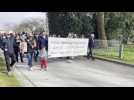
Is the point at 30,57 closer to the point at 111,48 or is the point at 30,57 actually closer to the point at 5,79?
the point at 5,79

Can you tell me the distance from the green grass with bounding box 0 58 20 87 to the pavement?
0.13m

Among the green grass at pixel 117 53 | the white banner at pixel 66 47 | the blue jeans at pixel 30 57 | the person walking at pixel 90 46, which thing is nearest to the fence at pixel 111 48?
the green grass at pixel 117 53

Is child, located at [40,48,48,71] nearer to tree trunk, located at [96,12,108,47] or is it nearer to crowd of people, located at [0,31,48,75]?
crowd of people, located at [0,31,48,75]

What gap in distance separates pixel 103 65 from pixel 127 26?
3.38 ft

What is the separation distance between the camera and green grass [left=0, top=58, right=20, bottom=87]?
15.5 meters

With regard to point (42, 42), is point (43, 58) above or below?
below

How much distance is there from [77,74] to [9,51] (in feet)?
5.26

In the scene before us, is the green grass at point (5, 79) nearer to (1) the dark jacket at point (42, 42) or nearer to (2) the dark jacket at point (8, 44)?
(2) the dark jacket at point (8, 44)

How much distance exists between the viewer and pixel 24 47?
1647 centimetres

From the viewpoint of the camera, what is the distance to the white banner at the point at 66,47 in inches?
652

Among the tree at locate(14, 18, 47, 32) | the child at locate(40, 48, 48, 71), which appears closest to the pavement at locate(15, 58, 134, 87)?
the child at locate(40, 48, 48, 71)

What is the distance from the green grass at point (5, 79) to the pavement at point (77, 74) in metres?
0.13

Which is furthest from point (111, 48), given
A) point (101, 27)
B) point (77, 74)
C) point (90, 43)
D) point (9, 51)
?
point (9, 51)
